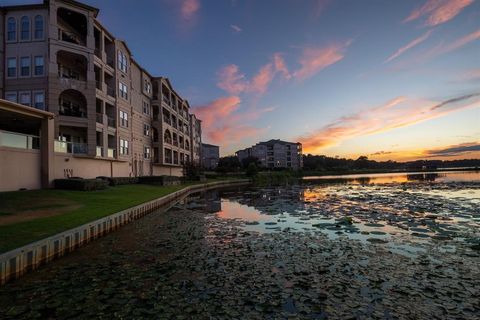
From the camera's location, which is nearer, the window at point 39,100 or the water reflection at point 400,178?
the window at point 39,100

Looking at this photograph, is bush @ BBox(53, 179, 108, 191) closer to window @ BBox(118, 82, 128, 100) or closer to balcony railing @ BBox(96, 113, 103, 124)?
balcony railing @ BBox(96, 113, 103, 124)

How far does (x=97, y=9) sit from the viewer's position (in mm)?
31656

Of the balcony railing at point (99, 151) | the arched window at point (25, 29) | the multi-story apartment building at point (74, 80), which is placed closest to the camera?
the multi-story apartment building at point (74, 80)

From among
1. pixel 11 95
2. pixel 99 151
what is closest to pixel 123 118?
pixel 99 151

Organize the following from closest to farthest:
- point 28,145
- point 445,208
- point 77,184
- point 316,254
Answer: point 316,254 < point 445,208 < point 28,145 < point 77,184

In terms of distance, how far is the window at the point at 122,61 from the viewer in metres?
39.0

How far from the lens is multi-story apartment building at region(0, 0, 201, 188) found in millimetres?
29000

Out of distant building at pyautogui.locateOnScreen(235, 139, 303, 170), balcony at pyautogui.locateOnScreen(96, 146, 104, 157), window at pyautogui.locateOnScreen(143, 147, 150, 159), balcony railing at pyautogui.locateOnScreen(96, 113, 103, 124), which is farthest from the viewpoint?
distant building at pyautogui.locateOnScreen(235, 139, 303, 170)

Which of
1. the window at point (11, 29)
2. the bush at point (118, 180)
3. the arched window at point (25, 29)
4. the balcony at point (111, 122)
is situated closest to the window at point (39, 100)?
the arched window at point (25, 29)

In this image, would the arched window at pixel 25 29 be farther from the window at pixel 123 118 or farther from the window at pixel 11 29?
the window at pixel 123 118

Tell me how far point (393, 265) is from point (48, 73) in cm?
3292

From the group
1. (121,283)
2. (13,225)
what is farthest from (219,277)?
(13,225)

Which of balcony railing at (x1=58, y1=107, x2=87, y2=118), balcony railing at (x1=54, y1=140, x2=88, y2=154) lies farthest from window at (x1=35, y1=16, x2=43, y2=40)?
balcony railing at (x1=54, y1=140, x2=88, y2=154)

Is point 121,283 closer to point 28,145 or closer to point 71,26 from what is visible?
point 28,145
